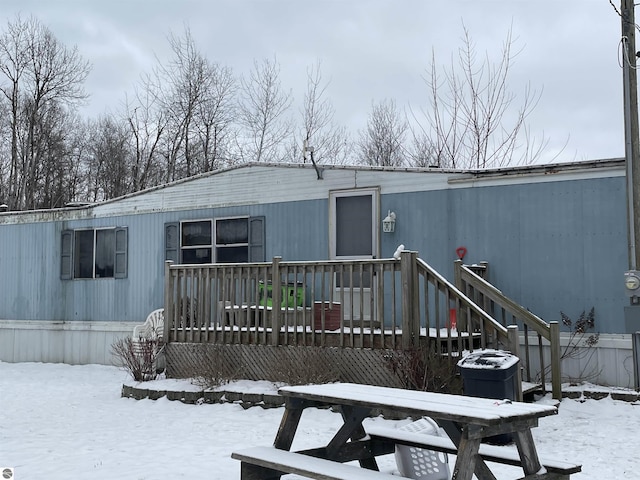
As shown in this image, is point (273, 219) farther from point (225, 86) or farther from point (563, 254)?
point (225, 86)

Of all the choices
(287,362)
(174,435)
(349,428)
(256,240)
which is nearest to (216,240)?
(256,240)

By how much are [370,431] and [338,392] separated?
50cm

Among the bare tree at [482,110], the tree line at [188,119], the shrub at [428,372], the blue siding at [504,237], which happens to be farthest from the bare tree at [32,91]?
the shrub at [428,372]

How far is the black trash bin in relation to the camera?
6117 millimetres

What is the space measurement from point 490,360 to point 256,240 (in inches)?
212

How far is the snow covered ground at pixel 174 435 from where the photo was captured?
5363 millimetres

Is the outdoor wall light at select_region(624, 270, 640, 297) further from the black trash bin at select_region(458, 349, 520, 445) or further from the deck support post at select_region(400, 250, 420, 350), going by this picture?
the deck support post at select_region(400, 250, 420, 350)

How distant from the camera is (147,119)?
2995 centimetres

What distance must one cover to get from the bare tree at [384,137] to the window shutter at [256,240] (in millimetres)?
17511

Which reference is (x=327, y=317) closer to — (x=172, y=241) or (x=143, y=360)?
(x=143, y=360)

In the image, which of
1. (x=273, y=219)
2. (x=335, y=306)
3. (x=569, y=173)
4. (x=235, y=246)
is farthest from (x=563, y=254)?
(x=235, y=246)

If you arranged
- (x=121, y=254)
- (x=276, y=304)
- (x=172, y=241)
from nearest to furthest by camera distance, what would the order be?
(x=276, y=304)
(x=172, y=241)
(x=121, y=254)

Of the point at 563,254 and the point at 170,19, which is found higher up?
the point at 170,19

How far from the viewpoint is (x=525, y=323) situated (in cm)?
787
